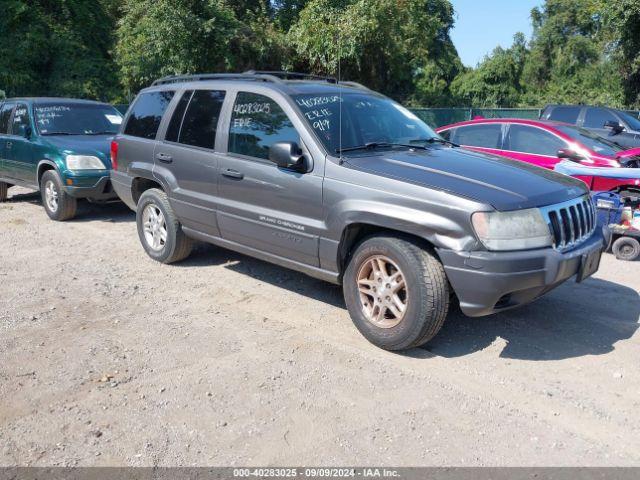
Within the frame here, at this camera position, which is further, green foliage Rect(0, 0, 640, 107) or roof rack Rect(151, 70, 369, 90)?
green foliage Rect(0, 0, 640, 107)

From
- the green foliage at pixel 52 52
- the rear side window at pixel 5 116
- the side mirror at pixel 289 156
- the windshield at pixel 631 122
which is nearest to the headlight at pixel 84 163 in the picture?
the rear side window at pixel 5 116

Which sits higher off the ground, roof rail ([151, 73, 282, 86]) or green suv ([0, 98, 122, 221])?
roof rail ([151, 73, 282, 86])

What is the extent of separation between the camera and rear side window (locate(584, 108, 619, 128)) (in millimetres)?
12016

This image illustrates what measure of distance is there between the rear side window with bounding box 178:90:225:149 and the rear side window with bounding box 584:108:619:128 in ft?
30.5

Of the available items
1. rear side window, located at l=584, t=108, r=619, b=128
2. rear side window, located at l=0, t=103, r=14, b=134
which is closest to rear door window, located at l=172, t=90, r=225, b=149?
rear side window, located at l=0, t=103, r=14, b=134

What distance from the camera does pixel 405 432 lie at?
326 centimetres

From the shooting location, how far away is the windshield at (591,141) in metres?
8.02

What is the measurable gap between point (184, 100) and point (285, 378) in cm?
327

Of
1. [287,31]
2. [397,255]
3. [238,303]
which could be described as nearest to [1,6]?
[287,31]

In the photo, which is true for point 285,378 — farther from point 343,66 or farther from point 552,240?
point 343,66

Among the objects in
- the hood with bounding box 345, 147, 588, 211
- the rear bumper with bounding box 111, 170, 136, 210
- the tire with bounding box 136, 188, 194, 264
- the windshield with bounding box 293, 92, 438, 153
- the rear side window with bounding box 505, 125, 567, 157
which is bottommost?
the tire with bounding box 136, 188, 194, 264

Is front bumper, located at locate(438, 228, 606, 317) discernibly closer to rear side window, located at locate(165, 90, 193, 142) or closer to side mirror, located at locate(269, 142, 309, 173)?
side mirror, located at locate(269, 142, 309, 173)

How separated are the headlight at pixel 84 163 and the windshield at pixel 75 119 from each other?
106 centimetres

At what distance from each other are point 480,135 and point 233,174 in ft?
→ 16.3
